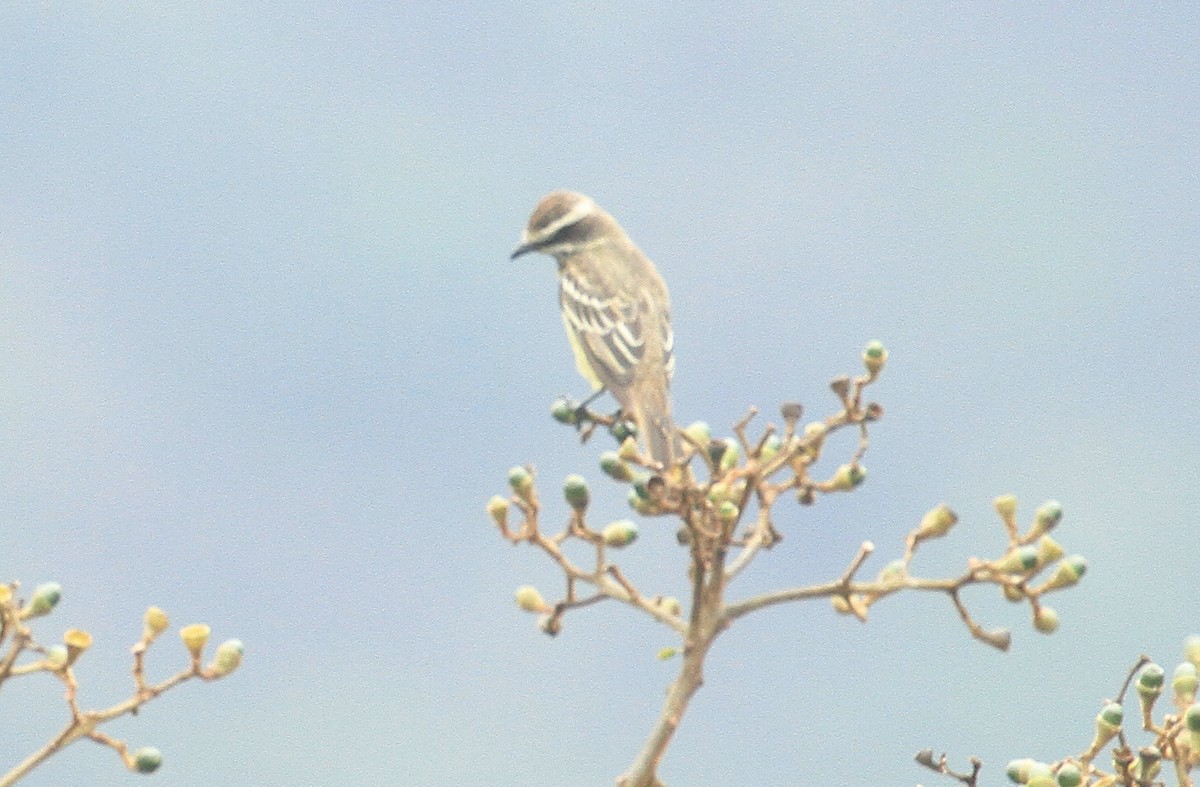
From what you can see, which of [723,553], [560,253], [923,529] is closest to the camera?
[723,553]

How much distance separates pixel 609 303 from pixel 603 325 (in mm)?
330

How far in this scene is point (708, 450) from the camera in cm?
607

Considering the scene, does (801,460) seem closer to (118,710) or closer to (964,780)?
(964,780)

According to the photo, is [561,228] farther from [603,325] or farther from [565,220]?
[603,325]

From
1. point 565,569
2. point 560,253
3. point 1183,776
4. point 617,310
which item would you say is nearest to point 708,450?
point 565,569

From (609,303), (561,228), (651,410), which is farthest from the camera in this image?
(561,228)

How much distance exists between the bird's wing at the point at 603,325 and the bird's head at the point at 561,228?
0.93 ft

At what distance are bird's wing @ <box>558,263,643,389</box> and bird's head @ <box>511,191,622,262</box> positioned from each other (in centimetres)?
28

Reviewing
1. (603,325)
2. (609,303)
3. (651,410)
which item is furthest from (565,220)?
(651,410)

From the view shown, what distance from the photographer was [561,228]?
14.0 metres

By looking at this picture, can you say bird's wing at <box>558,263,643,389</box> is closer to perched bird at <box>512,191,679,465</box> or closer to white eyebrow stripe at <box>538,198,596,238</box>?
perched bird at <box>512,191,679,465</box>

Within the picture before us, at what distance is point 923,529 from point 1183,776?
161 cm

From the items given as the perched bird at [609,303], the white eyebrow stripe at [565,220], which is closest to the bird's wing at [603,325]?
the perched bird at [609,303]

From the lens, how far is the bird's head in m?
14.0
